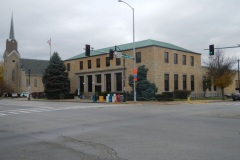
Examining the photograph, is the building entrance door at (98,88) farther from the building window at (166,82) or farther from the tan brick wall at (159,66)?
the building window at (166,82)

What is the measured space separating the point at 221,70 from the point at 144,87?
15556 millimetres

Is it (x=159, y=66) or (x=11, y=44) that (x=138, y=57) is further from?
(x=11, y=44)

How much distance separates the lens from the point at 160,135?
10391 mm

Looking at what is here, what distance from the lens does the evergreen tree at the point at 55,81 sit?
56.4 meters

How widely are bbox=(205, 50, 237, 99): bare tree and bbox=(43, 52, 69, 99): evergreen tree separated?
95.4 ft

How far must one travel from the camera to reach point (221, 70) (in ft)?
160

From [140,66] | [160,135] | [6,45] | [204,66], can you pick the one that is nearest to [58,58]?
[140,66]

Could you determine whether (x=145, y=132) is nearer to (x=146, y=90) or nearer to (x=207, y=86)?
(x=146, y=90)

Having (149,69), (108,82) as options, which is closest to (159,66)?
(149,69)

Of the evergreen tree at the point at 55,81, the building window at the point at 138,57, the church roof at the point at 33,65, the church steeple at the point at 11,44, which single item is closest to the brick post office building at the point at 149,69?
the building window at the point at 138,57

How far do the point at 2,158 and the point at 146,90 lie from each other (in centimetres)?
3614

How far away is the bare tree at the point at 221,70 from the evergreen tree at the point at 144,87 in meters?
12.2

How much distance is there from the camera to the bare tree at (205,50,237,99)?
4689cm

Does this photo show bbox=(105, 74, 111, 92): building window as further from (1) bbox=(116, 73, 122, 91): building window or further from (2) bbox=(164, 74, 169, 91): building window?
(2) bbox=(164, 74, 169, 91): building window
